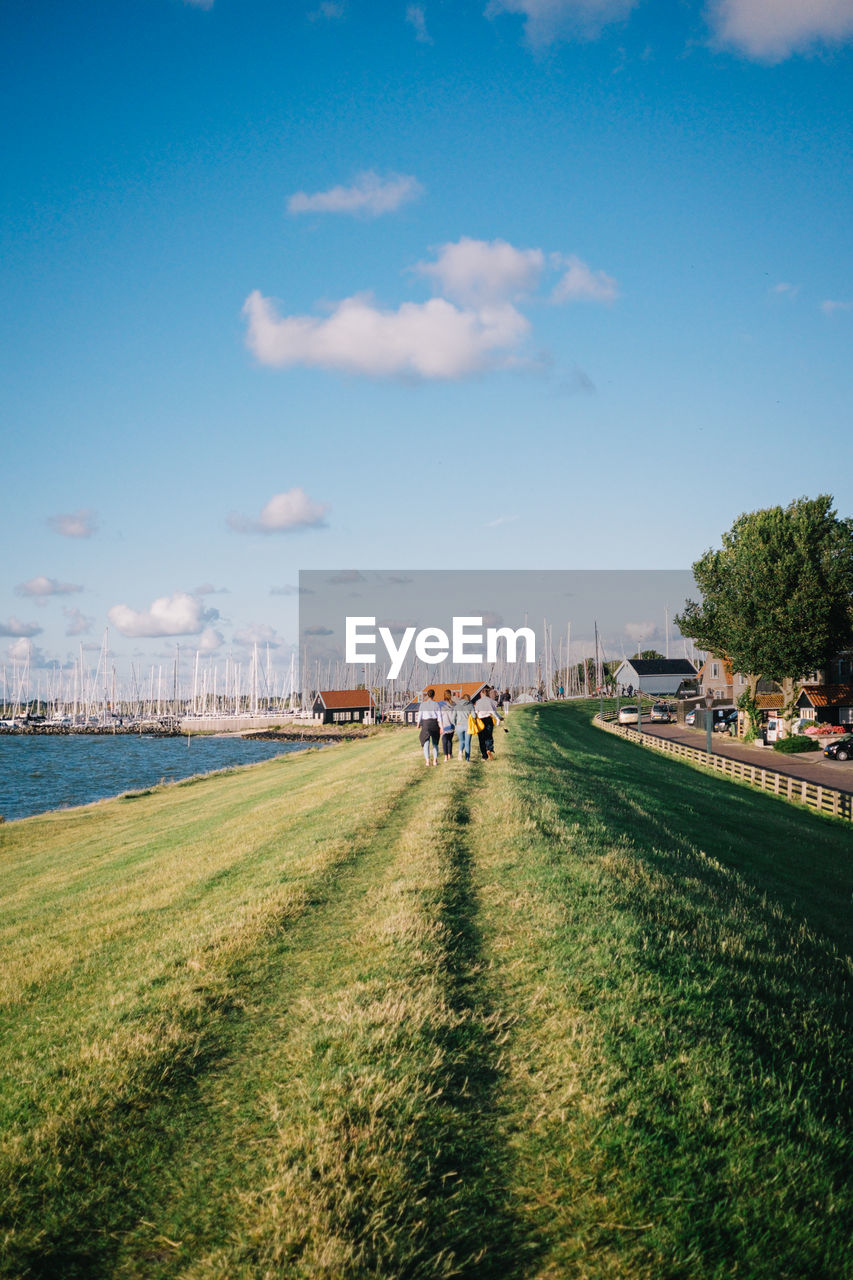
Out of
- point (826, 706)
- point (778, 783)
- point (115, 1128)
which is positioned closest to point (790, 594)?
point (826, 706)

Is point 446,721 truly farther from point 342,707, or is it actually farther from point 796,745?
point 342,707

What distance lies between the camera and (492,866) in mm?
10977

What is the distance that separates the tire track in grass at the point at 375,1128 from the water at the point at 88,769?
38491 millimetres

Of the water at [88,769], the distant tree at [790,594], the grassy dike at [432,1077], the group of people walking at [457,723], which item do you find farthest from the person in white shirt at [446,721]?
the distant tree at [790,594]

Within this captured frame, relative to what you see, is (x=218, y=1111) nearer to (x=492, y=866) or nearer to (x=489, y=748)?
(x=492, y=866)

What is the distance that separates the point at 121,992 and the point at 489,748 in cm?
1564

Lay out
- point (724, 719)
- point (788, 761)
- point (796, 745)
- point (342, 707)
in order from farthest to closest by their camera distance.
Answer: point (342, 707), point (724, 719), point (796, 745), point (788, 761)

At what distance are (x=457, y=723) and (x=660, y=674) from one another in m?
108

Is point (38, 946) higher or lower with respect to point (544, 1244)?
lower

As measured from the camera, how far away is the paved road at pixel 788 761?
A: 37094 millimetres

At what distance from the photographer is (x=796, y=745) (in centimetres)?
4922

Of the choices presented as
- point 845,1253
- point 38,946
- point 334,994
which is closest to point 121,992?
point 334,994

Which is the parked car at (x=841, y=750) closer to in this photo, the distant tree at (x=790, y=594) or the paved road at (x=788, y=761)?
the paved road at (x=788, y=761)

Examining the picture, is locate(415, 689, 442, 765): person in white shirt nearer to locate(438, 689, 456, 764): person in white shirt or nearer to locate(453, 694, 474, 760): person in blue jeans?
locate(438, 689, 456, 764): person in white shirt
